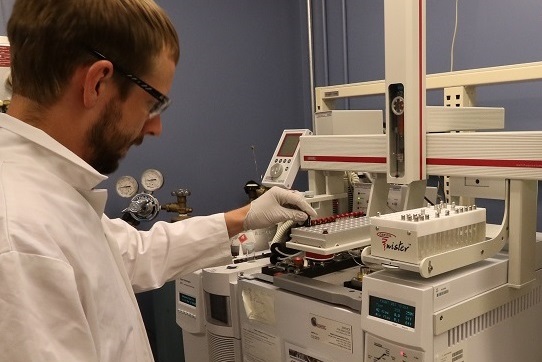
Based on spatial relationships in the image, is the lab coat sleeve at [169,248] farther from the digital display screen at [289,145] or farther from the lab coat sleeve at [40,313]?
the digital display screen at [289,145]

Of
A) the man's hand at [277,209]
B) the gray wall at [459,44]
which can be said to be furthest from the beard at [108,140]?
the gray wall at [459,44]

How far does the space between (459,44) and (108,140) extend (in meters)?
1.97

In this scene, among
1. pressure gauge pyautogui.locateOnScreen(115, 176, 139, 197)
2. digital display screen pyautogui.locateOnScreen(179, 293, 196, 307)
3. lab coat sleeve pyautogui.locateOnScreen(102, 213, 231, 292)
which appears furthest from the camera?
pressure gauge pyautogui.locateOnScreen(115, 176, 139, 197)

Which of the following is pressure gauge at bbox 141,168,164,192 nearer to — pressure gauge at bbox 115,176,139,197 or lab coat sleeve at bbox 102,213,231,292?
pressure gauge at bbox 115,176,139,197

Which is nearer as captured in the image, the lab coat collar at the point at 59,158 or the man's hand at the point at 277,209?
the lab coat collar at the point at 59,158

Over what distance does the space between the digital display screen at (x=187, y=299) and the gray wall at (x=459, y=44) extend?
1354 millimetres

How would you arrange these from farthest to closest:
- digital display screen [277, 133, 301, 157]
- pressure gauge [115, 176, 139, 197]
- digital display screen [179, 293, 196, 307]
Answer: pressure gauge [115, 176, 139, 197] < digital display screen [277, 133, 301, 157] < digital display screen [179, 293, 196, 307]

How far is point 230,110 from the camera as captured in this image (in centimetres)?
287

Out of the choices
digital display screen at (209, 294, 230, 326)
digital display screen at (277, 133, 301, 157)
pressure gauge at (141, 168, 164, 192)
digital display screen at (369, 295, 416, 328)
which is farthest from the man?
pressure gauge at (141, 168, 164, 192)

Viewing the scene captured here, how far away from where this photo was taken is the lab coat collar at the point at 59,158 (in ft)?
2.62

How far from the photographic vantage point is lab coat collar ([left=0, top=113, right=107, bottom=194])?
799 mm

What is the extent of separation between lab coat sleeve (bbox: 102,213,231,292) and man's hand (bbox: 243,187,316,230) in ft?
0.30

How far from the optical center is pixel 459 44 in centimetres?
237

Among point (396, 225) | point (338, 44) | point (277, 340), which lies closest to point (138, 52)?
point (396, 225)
